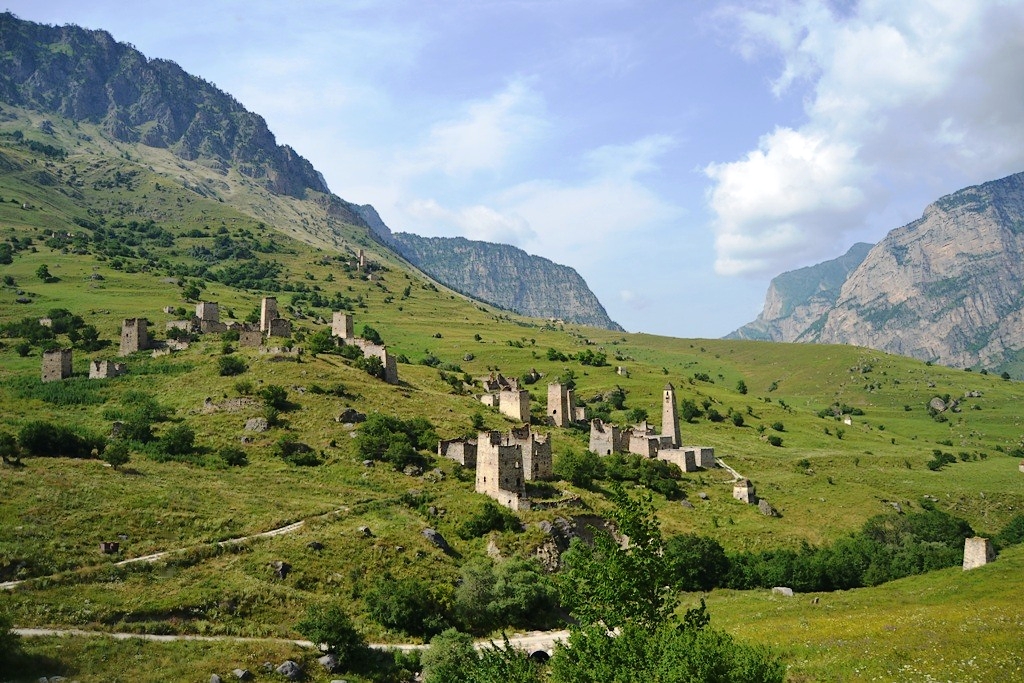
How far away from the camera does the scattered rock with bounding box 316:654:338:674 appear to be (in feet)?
130

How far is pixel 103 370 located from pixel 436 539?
176 ft

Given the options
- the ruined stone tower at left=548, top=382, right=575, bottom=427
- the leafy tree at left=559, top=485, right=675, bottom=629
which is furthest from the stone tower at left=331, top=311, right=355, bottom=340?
the leafy tree at left=559, top=485, right=675, bottom=629

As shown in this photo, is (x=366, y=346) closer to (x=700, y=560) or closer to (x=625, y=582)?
(x=700, y=560)

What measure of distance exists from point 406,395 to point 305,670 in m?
56.1

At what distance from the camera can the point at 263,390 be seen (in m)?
81.1

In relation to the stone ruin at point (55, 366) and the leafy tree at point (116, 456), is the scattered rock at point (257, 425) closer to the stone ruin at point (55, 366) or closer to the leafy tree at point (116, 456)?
the leafy tree at point (116, 456)

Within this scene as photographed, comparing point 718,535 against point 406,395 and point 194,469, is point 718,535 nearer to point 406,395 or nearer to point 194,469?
point 406,395

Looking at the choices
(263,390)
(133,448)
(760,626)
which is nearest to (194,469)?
(133,448)

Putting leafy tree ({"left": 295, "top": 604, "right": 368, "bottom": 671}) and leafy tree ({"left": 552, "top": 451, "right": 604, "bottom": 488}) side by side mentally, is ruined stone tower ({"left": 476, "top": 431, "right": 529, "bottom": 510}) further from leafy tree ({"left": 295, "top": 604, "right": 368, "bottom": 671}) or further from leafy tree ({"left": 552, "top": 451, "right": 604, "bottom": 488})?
leafy tree ({"left": 295, "top": 604, "right": 368, "bottom": 671})

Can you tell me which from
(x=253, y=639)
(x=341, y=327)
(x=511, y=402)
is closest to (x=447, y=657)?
(x=253, y=639)

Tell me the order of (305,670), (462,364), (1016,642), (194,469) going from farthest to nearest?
(462,364) < (194,469) < (305,670) < (1016,642)

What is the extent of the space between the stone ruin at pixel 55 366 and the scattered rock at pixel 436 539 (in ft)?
183

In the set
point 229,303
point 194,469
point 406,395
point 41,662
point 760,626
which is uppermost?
point 229,303

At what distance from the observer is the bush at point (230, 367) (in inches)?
3430
